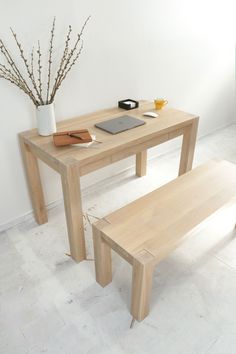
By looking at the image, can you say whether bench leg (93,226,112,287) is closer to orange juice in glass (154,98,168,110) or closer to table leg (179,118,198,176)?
table leg (179,118,198,176)

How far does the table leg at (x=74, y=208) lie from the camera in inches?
51.9

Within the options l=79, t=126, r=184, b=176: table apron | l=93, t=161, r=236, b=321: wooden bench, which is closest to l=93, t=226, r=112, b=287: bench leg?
l=93, t=161, r=236, b=321: wooden bench

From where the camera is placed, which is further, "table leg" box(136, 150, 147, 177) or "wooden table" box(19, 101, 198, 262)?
"table leg" box(136, 150, 147, 177)

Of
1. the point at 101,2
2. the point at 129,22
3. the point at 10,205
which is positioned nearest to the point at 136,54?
the point at 129,22

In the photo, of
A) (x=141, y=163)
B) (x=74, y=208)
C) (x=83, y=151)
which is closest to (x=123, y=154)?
(x=83, y=151)

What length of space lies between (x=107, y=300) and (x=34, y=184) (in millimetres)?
823

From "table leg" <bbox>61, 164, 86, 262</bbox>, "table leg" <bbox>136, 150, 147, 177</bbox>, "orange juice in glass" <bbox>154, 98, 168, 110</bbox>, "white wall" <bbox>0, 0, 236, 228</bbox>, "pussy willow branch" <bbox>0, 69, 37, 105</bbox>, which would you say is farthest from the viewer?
"table leg" <bbox>136, 150, 147, 177</bbox>

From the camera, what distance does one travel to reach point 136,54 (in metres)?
2.06

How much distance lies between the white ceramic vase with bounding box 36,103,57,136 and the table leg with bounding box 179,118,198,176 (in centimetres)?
91

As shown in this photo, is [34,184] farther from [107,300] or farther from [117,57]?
[117,57]

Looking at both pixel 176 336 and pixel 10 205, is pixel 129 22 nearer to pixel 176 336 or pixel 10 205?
pixel 10 205

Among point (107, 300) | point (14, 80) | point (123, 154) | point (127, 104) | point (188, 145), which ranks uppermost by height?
point (14, 80)

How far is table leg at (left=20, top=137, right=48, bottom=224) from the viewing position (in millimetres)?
1636

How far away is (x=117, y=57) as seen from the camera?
1.96m
